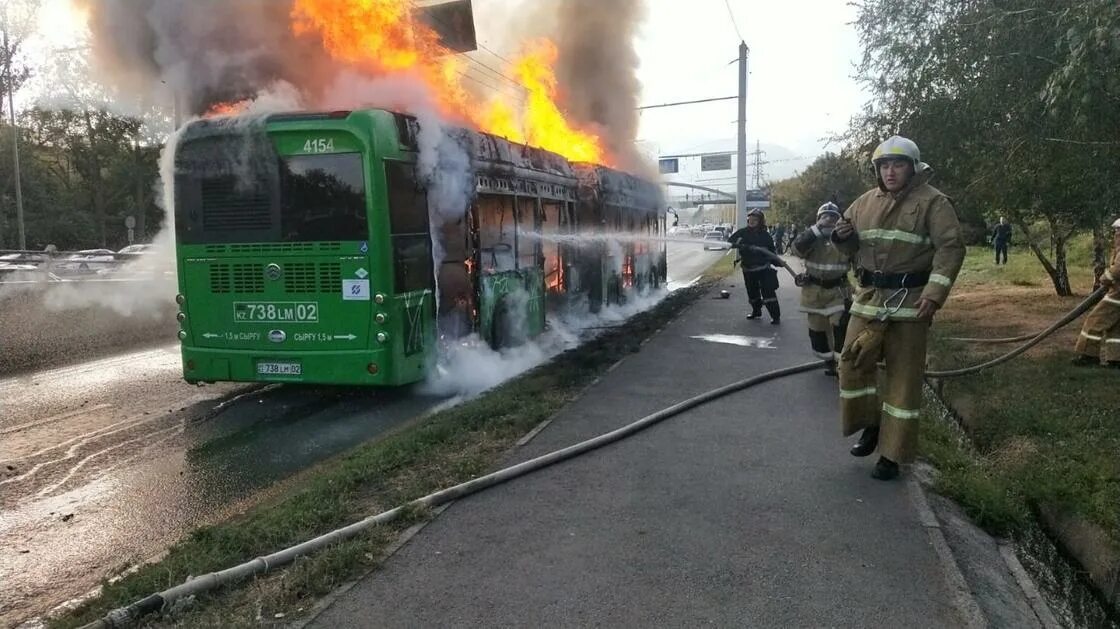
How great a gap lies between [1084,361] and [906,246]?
5389mm

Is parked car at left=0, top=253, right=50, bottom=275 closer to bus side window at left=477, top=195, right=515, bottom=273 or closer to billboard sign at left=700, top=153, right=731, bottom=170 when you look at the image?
bus side window at left=477, top=195, right=515, bottom=273

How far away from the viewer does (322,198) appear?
25.7 ft

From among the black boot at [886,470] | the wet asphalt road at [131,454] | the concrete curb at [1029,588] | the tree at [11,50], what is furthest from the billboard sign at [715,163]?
the concrete curb at [1029,588]

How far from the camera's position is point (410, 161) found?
808 centimetres

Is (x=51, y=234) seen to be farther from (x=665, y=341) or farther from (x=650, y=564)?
(x=650, y=564)

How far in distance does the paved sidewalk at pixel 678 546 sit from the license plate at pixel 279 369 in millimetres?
2863

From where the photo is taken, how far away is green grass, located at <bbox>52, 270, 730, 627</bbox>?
11.8 feet

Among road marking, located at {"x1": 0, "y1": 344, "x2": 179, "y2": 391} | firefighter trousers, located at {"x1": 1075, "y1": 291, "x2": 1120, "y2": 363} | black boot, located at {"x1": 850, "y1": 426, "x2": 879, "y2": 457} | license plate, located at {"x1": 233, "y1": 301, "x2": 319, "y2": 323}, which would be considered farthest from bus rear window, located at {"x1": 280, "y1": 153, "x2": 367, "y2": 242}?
firefighter trousers, located at {"x1": 1075, "y1": 291, "x2": 1120, "y2": 363}

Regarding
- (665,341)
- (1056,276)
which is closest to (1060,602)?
(665,341)

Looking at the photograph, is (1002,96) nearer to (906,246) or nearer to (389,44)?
(906,246)

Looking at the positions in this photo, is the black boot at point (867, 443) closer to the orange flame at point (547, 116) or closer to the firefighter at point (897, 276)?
the firefighter at point (897, 276)

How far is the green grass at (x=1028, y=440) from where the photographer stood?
16.1ft

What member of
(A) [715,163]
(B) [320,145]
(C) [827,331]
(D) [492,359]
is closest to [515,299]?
(D) [492,359]

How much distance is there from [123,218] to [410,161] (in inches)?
1802
